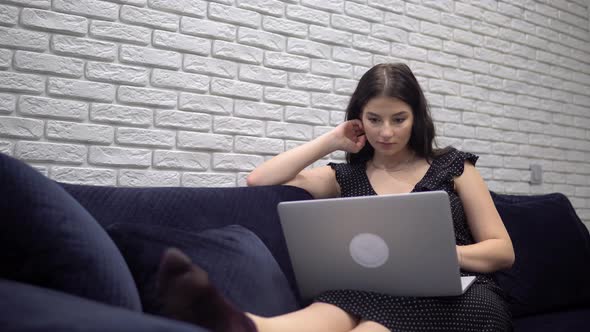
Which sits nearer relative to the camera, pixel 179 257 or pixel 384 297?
pixel 179 257

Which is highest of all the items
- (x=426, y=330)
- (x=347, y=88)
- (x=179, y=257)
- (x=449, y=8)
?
(x=449, y=8)

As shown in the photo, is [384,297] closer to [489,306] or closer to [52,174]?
[489,306]

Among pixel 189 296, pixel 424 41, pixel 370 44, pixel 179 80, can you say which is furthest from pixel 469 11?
pixel 189 296

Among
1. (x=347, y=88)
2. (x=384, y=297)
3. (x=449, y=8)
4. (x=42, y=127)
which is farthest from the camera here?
(x=449, y=8)

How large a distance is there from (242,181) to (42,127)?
0.76 metres

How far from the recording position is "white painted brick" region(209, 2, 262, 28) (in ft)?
7.24

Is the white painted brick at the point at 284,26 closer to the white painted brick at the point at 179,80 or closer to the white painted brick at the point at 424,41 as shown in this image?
the white painted brick at the point at 179,80

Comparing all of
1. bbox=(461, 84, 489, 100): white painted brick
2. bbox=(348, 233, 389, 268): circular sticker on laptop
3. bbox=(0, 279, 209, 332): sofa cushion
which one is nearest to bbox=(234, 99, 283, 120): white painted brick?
bbox=(348, 233, 389, 268): circular sticker on laptop

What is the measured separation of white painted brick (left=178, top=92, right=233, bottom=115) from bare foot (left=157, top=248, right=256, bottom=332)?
1328mm

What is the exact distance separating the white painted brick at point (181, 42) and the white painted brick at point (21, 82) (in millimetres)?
417

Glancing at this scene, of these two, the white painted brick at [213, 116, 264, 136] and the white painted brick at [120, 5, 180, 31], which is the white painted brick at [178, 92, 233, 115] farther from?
the white painted brick at [120, 5, 180, 31]

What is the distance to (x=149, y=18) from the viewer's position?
2062 mm

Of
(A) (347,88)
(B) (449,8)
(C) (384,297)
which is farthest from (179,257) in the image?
(B) (449,8)

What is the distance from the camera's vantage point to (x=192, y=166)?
7.11ft
